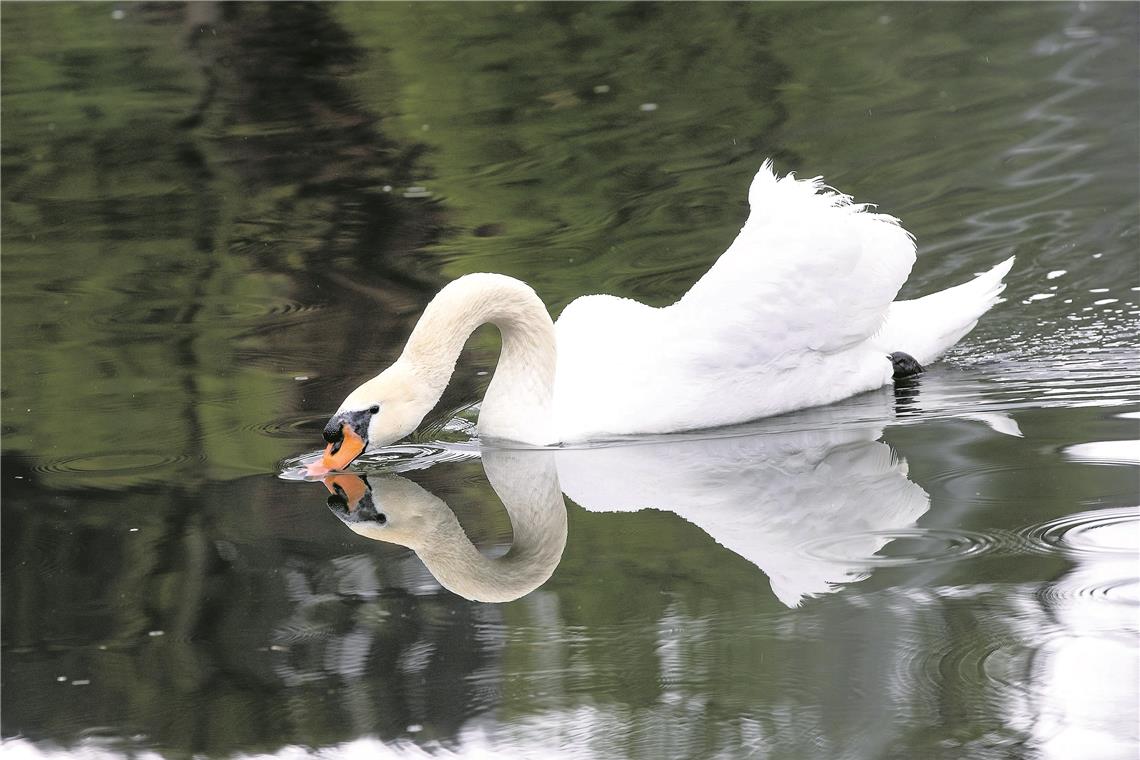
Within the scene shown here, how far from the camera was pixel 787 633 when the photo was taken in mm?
5086

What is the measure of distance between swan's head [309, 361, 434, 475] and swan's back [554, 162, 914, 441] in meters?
0.72

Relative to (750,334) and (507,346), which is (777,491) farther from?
(507,346)

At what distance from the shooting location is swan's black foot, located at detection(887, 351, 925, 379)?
7.87 meters

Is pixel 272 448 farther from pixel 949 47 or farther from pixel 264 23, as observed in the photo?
pixel 264 23

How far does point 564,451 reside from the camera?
23.0 feet

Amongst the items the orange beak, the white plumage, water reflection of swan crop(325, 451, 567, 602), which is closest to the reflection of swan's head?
water reflection of swan crop(325, 451, 567, 602)

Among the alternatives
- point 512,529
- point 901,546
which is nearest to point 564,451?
point 512,529

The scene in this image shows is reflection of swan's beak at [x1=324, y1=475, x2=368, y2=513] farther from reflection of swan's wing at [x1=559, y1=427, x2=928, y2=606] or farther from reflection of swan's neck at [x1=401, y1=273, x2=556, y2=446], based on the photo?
reflection of swan's wing at [x1=559, y1=427, x2=928, y2=606]

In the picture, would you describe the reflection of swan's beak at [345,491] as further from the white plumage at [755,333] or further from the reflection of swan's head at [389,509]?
the white plumage at [755,333]

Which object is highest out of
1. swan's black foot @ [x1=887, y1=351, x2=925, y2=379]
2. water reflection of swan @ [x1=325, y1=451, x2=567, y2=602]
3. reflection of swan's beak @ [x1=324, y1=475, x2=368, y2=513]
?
swan's black foot @ [x1=887, y1=351, x2=925, y2=379]

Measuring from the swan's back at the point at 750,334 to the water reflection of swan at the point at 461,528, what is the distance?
32 cm

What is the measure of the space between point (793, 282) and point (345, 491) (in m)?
2.13

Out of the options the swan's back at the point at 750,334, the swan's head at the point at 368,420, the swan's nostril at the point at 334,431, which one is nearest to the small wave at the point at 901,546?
the swan's back at the point at 750,334

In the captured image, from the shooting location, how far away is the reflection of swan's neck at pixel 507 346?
689 centimetres
